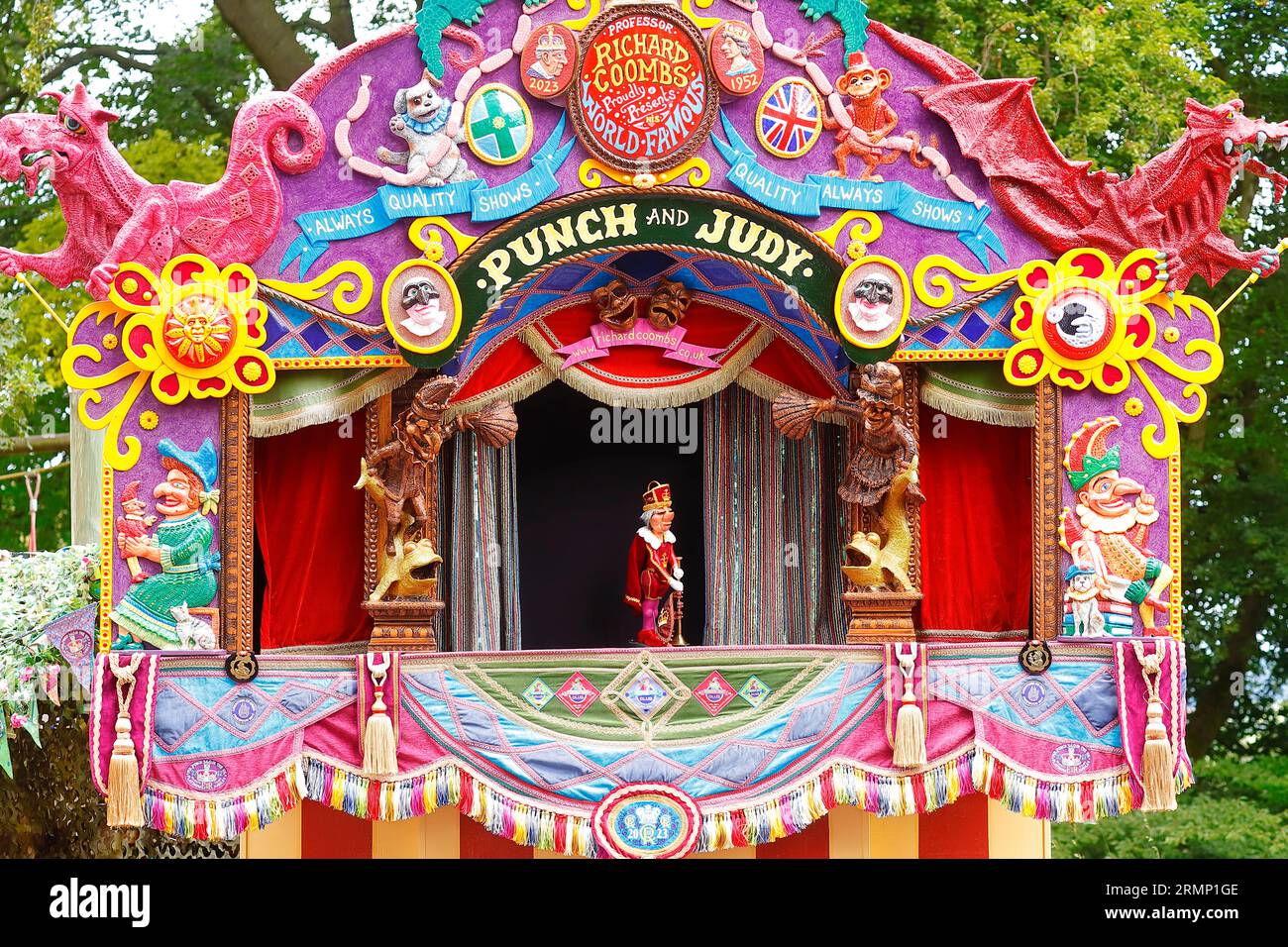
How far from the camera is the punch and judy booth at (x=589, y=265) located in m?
14.8

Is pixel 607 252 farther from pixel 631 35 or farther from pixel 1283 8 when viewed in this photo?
pixel 1283 8

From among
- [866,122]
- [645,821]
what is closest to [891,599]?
[645,821]

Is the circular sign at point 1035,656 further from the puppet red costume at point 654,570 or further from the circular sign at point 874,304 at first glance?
the puppet red costume at point 654,570

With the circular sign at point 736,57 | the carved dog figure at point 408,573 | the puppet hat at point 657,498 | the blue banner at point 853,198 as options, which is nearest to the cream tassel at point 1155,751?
the blue banner at point 853,198

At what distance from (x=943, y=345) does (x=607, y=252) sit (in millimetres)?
2322

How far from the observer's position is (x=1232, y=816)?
76.8ft

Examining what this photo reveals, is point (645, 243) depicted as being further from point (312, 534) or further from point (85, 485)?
point (85, 485)

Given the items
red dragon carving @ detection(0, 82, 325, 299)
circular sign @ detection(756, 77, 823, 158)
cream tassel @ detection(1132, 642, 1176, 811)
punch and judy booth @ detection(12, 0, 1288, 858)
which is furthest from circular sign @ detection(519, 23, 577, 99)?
cream tassel @ detection(1132, 642, 1176, 811)

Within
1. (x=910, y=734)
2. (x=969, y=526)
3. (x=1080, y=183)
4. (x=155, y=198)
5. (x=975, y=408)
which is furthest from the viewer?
(x=969, y=526)

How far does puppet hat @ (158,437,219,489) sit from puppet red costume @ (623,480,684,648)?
2.98 meters

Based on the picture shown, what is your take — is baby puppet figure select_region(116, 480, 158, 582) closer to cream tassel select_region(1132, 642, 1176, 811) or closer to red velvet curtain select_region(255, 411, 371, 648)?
red velvet curtain select_region(255, 411, 371, 648)

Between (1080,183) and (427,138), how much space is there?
171 inches

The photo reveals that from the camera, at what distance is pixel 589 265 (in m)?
15.5

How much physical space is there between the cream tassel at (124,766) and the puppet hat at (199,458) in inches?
48.1
